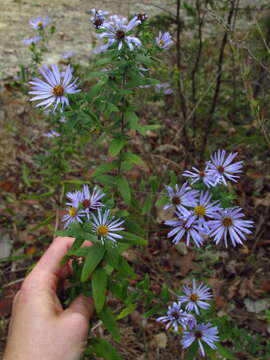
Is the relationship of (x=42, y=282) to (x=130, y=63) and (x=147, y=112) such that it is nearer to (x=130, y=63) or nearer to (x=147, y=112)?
(x=130, y=63)

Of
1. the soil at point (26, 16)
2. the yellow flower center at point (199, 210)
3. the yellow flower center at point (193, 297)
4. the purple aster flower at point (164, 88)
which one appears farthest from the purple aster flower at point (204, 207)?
the soil at point (26, 16)

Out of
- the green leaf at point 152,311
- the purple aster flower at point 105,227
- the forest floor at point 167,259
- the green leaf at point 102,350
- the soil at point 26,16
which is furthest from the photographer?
the soil at point 26,16

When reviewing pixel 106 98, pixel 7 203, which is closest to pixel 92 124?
pixel 106 98

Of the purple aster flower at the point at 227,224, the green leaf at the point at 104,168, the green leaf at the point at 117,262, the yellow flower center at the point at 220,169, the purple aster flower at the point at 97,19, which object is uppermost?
the purple aster flower at the point at 97,19

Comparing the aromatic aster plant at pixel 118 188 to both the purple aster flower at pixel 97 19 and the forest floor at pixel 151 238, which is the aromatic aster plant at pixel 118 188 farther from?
the forest floor at pixel 151 238

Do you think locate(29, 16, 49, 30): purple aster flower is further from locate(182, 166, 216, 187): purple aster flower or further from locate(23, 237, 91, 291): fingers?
locate(182, 166, 216, 187): purple aster flower

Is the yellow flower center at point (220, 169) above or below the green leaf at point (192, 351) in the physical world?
above

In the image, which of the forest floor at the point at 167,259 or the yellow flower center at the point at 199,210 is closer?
the yellow flower center at the point at 199,210
